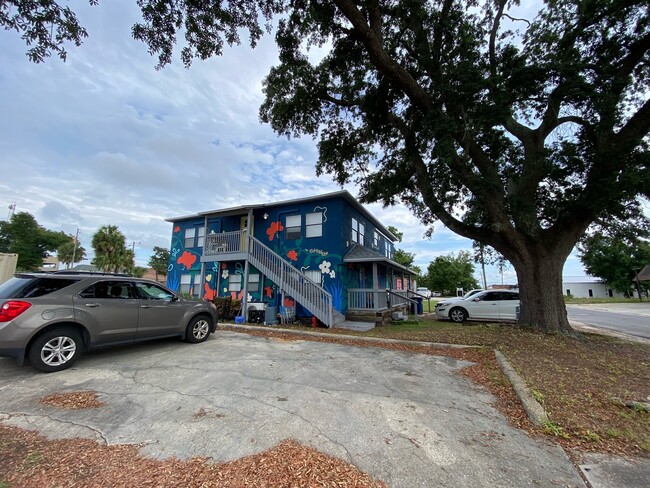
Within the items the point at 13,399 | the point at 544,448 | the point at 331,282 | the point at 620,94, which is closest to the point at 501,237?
the point at 620,94

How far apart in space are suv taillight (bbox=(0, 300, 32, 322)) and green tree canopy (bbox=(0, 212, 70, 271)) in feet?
175

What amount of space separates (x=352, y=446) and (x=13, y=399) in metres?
4.57

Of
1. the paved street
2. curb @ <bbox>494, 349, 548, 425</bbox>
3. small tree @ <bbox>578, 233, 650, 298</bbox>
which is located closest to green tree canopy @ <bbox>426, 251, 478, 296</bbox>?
small tree @ <bbox>578, 233, 650, 298</bbox>

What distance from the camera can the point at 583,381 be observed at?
4750 mm

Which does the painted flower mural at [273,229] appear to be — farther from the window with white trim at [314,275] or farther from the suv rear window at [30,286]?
the suv rear window at [30,286]

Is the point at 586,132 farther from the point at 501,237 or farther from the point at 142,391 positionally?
the point at 142,391

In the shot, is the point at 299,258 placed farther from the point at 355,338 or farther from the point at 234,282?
the point at 355,338

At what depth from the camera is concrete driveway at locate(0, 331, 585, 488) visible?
262cm

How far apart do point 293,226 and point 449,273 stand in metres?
35.7

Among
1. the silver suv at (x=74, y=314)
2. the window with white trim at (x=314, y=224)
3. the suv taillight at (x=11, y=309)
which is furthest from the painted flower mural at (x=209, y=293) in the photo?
the suv taillight at (x=11, y=309)

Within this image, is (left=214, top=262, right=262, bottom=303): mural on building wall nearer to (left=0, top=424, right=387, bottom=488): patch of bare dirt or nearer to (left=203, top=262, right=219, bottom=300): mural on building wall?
(left=203, top=262, right=219, bottom=300): mural on building wall

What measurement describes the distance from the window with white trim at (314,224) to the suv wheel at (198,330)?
6.77m

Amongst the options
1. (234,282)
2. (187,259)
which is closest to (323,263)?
(234,282)

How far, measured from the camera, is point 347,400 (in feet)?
13.0
